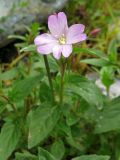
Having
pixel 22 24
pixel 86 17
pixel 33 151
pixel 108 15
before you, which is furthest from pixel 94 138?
pixel 108 15

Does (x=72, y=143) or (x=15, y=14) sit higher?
(x=15, y=14)

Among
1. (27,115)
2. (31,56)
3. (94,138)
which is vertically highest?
(31,56)

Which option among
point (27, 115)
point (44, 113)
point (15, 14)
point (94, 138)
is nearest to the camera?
point (44, 113)

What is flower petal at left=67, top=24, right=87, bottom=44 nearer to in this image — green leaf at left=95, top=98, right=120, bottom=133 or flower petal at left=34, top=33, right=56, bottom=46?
flower petal at left=34, top=33, right=56, bottom=46

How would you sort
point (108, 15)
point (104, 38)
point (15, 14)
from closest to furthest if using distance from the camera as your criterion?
point (15, 14)
point (104, 38)
point (108, 15)

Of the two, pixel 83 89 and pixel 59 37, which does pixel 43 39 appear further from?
pixel 83 89

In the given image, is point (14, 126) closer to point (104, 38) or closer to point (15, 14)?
point (15, 14)

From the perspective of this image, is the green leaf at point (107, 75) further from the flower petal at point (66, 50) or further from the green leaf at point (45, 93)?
the flower petal at point (66, 50)
